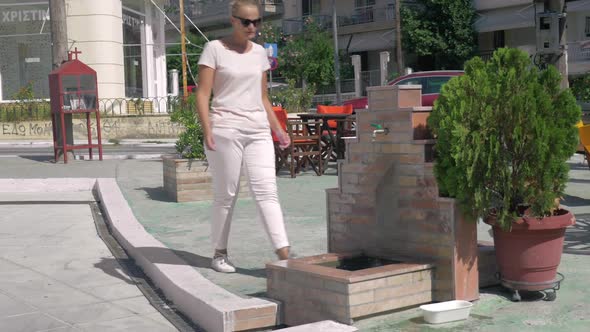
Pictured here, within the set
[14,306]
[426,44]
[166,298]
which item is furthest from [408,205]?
[426,44]

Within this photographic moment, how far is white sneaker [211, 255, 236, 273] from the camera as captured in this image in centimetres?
539

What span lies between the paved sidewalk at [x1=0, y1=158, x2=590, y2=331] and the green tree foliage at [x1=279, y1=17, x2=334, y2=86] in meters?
35.3

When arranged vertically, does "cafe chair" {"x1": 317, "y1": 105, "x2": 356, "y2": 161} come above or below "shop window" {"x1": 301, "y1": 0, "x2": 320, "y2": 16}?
below

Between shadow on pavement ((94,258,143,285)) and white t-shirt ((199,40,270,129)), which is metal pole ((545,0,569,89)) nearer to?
shadow on pavement ((94,258,143,285))

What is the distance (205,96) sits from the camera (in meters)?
5.05

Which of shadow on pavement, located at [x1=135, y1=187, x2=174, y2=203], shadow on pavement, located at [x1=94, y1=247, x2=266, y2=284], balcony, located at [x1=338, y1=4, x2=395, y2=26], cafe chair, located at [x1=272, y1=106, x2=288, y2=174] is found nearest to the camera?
shadow on pavement, located at [x1=94, y1=247, x2=266, y2=284]

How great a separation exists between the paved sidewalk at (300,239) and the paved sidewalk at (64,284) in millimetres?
538

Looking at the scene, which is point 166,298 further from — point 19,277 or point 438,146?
point 438,146

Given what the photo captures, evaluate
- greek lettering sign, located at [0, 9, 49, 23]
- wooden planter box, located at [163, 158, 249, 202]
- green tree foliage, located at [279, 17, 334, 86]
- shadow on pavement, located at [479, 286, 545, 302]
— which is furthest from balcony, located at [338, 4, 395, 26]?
shadow on pavement, located at [479, 286, 545, 302]

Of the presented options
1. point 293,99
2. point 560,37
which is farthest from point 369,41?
point 560,37

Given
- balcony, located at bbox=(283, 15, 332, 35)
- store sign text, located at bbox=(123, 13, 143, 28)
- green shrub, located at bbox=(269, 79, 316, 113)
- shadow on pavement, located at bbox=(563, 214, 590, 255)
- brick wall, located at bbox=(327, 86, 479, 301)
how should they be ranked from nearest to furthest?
brick wall, located at bbox=(327, 86, 479, 301) → shadow on pavement, located at bbox=(563, 214, 590, 255) → store sign text, located at bbox=(123, 13, 143, 28) → green shrub, located at bbox=(269, 79, 316, 113) → balcony, located at bbox=(283, 15, 332, 35)

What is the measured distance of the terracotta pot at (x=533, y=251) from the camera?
4320mm

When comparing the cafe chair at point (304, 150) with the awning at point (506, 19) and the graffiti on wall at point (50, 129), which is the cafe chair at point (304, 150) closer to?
the graffiti on wall at point (50, 129)

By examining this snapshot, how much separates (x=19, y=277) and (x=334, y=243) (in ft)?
7.79
